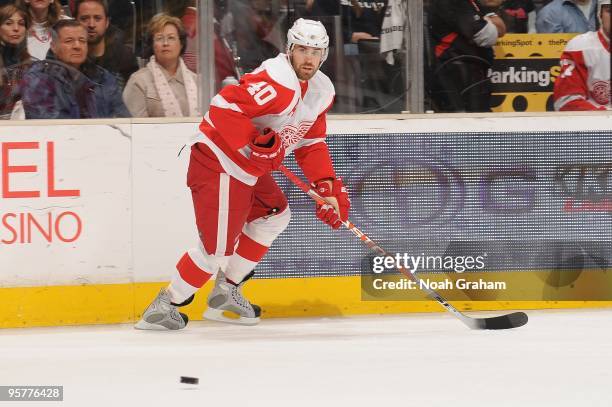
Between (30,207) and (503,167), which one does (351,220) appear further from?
(30,207)

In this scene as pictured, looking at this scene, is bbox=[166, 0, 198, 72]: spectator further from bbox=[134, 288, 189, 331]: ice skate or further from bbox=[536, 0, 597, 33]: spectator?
bbox=[536, 0, 597, 33]: spectator

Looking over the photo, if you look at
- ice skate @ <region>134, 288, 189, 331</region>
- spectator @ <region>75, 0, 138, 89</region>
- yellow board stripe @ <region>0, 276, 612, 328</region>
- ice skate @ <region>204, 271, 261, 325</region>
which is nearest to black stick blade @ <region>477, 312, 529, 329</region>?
yellow board stripe @ <region>0, 276, 612, 328</region>

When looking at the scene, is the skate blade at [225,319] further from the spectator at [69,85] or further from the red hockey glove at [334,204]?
the spectator at [69,85]

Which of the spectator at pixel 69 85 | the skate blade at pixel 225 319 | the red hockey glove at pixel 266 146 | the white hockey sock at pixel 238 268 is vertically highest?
the spectator at pixel 69 85

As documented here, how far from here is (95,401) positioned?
306 cm

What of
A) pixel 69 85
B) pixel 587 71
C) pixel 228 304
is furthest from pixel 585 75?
pixel 69 85

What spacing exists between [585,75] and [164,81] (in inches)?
69.9

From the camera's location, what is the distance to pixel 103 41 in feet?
14.5

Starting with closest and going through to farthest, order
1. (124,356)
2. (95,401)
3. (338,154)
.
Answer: (95,401) < (124,356) < (338,154)

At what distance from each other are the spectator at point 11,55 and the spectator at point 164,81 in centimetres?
42

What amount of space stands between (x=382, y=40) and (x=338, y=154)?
50 centimetres

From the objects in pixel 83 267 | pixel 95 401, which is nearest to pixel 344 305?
pixel 83 267

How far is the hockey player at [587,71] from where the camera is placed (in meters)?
4.70

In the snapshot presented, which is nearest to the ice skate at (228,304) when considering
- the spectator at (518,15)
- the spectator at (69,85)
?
the spectator at (69,85)
